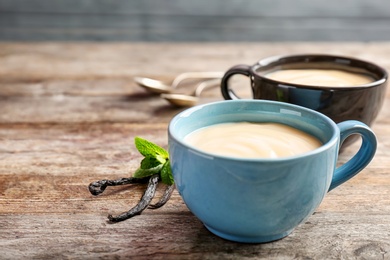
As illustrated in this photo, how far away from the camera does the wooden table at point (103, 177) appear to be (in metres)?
0.62

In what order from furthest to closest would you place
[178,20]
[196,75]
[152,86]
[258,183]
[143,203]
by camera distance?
1. [178,20]
2. [196,75]
3. [152,86]
4. [143,203]
5. [258,183]

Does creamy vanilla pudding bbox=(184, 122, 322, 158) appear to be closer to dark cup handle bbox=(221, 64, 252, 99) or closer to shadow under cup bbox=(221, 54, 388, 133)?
shadow under cup bbox=(221, 54, 388, 133)

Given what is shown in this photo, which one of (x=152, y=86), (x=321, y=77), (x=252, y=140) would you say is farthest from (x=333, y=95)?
(x=152, y=86)

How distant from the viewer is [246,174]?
1.81 feet

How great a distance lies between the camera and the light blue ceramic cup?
55cm

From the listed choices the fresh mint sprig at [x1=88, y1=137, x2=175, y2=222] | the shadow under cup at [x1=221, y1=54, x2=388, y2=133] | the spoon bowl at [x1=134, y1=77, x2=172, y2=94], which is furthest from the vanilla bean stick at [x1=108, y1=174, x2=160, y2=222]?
the spoon bowl at [x1=134, y1=77, x2=172, y2=94]

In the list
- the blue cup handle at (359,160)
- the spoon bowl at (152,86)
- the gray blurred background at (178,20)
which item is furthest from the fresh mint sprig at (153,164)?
the gray blurred background at (178,20)

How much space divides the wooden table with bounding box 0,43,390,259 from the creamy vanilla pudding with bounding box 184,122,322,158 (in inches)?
4.1

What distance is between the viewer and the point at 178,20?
269 centimetres

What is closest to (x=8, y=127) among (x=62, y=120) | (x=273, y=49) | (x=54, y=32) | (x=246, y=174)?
(x=62, y=120)

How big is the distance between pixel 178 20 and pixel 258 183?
221 cm

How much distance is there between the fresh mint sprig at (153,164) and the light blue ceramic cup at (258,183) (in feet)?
0.43

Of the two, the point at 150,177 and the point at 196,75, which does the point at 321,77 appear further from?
the point at 196,75

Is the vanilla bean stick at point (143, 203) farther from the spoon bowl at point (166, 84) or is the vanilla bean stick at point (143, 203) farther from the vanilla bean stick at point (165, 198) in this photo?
the spoon bowl at point (166, 84)
